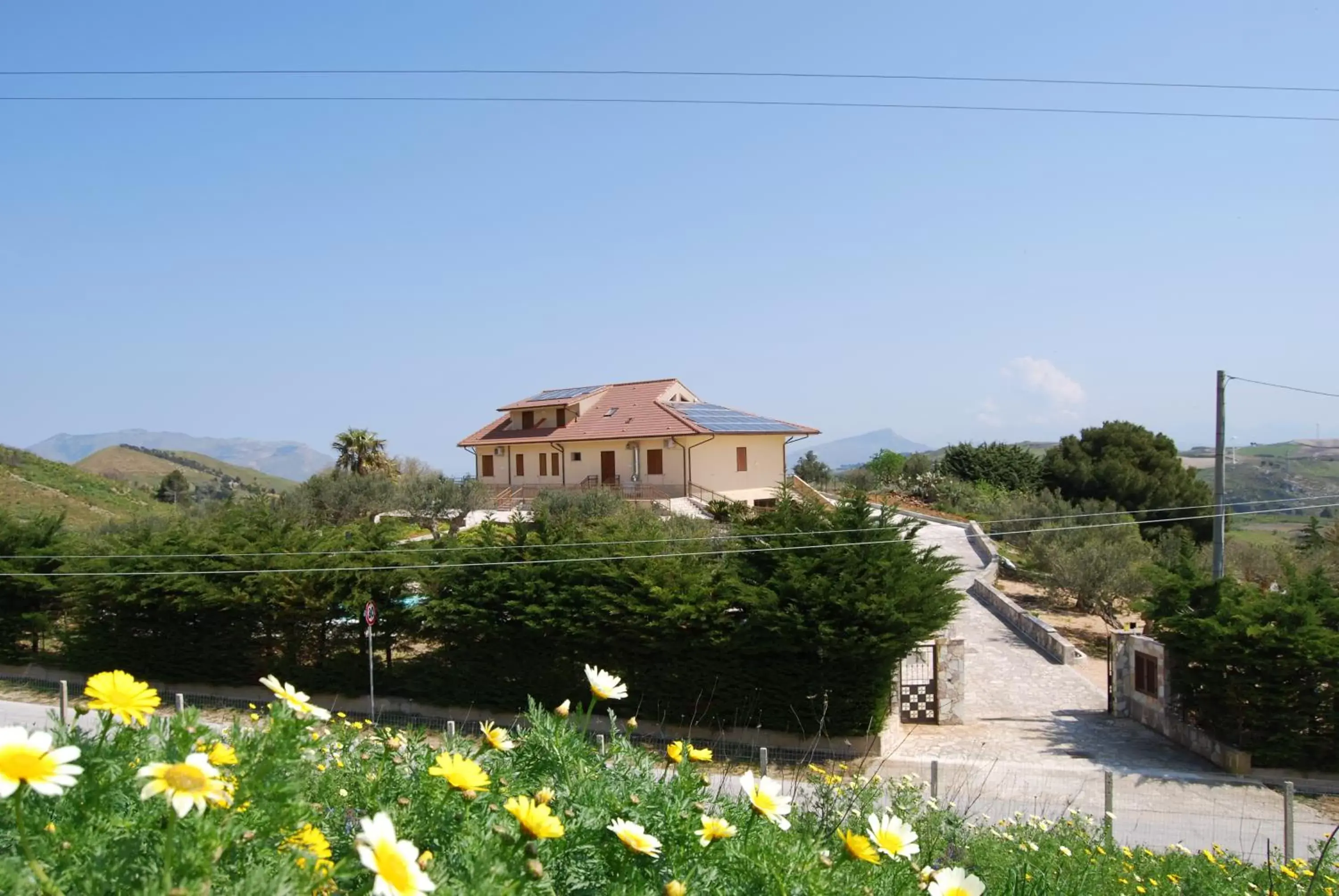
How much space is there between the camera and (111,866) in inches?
64.3

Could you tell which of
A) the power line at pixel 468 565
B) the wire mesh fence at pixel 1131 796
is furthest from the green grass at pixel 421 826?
the power line at pixel 468 565

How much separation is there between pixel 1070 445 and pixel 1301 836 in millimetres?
39781

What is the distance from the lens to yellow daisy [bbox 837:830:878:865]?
6.82ft

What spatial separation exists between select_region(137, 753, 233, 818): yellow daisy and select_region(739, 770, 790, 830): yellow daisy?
1.18 meters

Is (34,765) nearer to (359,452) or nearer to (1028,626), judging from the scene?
(1028,626)

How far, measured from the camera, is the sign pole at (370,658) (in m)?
16.2

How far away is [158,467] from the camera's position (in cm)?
14262

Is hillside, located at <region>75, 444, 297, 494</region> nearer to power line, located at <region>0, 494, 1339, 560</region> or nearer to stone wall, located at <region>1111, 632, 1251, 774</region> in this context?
power line, located at <region>0, 494, 1339, 560</region>

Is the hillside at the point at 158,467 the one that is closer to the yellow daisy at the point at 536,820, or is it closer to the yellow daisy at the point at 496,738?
the yellow daisy at the point at 496,738

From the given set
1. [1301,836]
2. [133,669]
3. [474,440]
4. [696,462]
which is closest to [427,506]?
[474,440]

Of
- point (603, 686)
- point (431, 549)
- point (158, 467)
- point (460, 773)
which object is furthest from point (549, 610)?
point (158, 467)

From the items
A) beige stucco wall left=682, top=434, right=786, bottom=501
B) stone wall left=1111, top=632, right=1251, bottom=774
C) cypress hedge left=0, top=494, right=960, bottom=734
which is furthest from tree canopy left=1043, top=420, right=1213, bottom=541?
cypress hedge left=0, top=494, right=960, bottom=734

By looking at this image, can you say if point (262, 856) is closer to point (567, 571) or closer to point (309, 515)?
point (567, 571)

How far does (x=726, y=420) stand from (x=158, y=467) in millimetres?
130822
